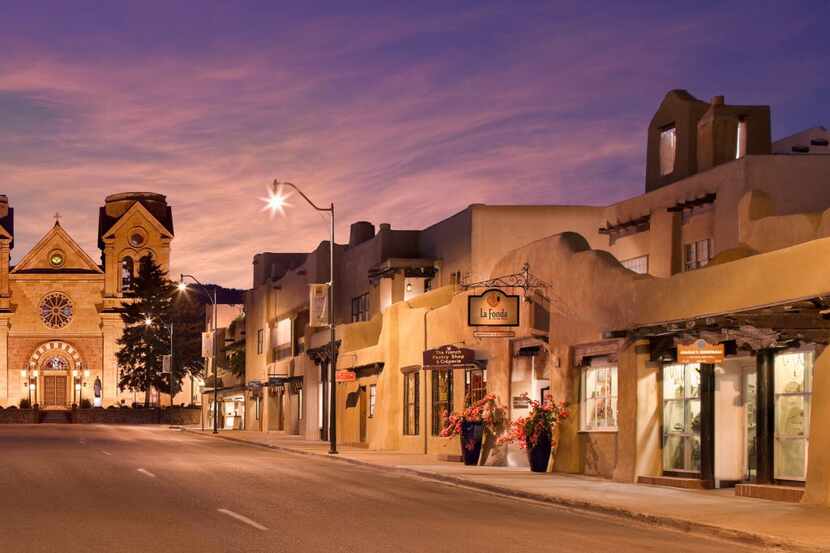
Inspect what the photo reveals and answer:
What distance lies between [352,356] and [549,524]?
3383 centimetres

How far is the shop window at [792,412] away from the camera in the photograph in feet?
76.2

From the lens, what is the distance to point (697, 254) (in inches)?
1384

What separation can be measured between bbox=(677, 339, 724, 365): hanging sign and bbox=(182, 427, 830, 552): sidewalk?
2.30 meters

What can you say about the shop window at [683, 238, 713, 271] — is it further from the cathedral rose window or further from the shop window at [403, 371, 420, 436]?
the cathedral rose window

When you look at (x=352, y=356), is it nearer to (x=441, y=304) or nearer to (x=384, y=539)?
(x=441, y=304)

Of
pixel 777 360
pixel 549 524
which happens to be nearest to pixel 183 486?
pixel 549 524

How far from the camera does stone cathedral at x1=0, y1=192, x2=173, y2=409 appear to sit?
4532 inches

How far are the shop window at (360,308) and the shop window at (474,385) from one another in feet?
61.2

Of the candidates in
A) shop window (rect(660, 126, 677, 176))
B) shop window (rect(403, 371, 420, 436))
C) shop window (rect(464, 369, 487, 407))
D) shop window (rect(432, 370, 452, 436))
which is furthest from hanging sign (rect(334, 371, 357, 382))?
shop window (rect(660, 126, 677, 176))

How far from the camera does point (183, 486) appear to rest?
24.9m

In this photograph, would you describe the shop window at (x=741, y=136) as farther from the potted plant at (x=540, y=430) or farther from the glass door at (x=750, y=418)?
the glass door at (x=750, y=418)

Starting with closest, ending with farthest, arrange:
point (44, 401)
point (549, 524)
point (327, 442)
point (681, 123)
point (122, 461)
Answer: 1. point (549, 524)
2. point (122, 461)
3. point (681, 123)
4. point (327, 442)
5. point (44, 401)

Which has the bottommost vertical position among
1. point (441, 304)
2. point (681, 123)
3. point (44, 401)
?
point (44, 401)

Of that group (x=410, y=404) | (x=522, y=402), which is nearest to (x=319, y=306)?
(x=410, y=404)
